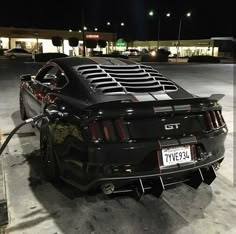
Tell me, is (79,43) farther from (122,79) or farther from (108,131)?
(108,131)

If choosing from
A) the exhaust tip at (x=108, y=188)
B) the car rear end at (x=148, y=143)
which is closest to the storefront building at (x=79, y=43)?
the car rear end at (x=148, y=143)

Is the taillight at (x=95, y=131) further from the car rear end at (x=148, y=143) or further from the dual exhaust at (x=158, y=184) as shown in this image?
the dual exhaust at (x=158, y=184)

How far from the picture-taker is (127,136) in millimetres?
2795

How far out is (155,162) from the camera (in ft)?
9.25

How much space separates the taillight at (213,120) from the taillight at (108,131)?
0.97m

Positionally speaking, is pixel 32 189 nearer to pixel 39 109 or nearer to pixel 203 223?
pixel 39 109

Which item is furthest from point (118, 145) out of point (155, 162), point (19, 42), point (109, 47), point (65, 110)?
point (109, 47)

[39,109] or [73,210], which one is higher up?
[39,109]

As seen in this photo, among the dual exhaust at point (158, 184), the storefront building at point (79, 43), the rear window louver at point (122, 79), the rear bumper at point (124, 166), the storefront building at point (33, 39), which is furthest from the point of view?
the storefront building at point (79, 43)

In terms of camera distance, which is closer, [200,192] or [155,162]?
[155,162]

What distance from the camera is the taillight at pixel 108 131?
275 cm

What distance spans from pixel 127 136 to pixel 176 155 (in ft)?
1.71

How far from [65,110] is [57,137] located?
309mm

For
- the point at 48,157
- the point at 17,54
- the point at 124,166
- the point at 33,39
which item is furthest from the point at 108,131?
the point at 33,39
